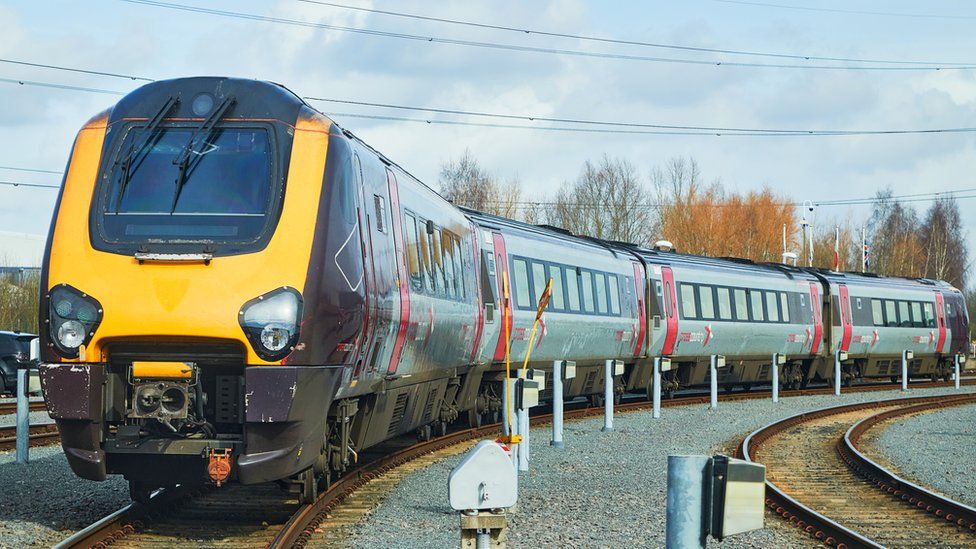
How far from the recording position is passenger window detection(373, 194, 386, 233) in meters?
10.5

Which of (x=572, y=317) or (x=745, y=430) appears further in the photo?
(x=572, y=317)

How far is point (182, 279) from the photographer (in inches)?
330

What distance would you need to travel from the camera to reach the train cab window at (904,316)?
35.3 meters

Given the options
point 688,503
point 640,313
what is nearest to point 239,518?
point 688,503

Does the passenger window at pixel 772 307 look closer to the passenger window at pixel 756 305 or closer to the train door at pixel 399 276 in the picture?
the passenger window at pixel 756 305

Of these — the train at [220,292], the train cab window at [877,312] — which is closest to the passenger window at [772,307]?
the train cab window at [877,312]

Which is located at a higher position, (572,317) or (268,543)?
(572,317)

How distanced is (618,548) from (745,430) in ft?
36.0

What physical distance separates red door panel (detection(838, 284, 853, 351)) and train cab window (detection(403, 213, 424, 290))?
22455 mm

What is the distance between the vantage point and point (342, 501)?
34.6 ft

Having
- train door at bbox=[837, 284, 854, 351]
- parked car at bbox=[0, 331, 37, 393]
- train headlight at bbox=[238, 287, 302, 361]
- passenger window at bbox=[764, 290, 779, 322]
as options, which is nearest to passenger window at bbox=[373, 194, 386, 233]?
train headlight at bbox=[238, 287, 302, 361]

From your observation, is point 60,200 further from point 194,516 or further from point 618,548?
point 618,548

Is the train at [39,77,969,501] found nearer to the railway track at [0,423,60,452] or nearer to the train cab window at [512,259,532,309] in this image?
the railway track at [0,423,60,452]

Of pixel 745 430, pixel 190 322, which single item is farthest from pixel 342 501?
pixel 745 430
